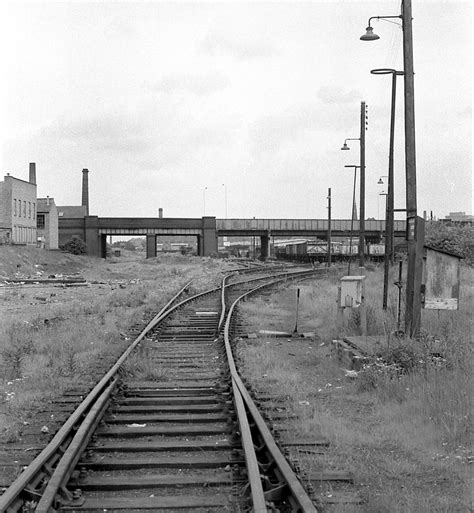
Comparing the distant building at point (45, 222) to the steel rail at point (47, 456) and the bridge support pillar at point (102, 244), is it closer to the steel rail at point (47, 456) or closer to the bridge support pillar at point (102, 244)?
the bridge support pillar at point (102, 244)

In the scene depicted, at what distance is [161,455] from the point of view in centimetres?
614

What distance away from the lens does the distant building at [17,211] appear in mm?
57375

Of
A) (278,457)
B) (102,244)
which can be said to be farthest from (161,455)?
(102,244)

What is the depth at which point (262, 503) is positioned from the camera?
4.62 metres

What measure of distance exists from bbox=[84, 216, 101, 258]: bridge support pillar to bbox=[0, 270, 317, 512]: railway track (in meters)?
74.3

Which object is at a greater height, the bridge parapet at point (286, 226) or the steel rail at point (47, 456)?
the bridge parapet at point (286, 226)

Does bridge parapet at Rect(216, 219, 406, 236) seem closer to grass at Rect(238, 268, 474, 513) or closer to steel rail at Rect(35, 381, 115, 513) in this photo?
grass at Rect(238, 268, 474, 513)

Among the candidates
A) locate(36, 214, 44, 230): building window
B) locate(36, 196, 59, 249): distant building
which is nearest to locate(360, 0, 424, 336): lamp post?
locate(36, 196, 59, 249): distant building

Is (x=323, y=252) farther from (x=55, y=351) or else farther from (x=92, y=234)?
(x=55, y=351)

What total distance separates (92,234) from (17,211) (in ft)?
75.7

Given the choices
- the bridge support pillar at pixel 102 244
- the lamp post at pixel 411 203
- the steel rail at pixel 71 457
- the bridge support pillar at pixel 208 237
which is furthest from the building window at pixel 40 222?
the steel rail at pixel 71 457

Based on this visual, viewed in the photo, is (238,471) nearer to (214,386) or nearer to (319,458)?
(319,458)

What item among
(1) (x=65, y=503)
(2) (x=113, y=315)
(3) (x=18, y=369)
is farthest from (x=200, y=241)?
(1) (x=65, y=503)

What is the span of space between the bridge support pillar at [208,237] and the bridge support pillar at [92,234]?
13.2 meters
